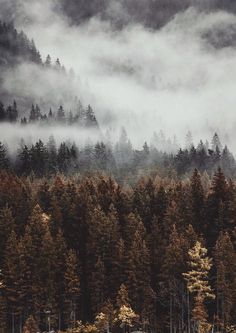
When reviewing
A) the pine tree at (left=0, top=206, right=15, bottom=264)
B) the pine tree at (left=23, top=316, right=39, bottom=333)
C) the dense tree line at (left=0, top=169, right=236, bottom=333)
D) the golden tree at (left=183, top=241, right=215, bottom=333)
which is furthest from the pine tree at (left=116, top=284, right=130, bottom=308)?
the pine tree at (left=0, top=206, right=15, bottom=264)

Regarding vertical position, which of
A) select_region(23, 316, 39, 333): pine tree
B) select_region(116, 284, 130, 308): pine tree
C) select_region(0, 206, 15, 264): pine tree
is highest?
select_region(0, 206, 15, 264): pine tree

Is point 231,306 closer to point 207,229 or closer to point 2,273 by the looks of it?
point 207,229

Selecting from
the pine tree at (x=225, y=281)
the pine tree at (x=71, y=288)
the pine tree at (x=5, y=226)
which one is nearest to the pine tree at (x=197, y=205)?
the pine tree at (x=225, y=281)

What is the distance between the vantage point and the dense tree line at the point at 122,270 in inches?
3590

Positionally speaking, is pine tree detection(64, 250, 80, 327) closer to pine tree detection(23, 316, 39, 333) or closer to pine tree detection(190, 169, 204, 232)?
pine tree detection(23, 316, 39, 333)

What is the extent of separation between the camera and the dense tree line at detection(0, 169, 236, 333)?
3590 inches

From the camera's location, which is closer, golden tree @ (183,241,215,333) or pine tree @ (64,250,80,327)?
golden tree @ (183,241,215,333)

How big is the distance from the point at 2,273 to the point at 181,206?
127 ft

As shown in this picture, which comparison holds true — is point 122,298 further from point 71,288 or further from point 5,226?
point 5,226

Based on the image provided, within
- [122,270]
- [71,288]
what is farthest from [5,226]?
[122,270]

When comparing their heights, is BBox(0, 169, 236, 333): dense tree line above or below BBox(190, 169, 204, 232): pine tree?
below

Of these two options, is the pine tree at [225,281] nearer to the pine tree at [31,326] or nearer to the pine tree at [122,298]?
the pine tree at [122,298]

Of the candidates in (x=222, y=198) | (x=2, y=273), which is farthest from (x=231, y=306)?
(x=2, y=273)

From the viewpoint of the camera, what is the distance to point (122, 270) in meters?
99.8
